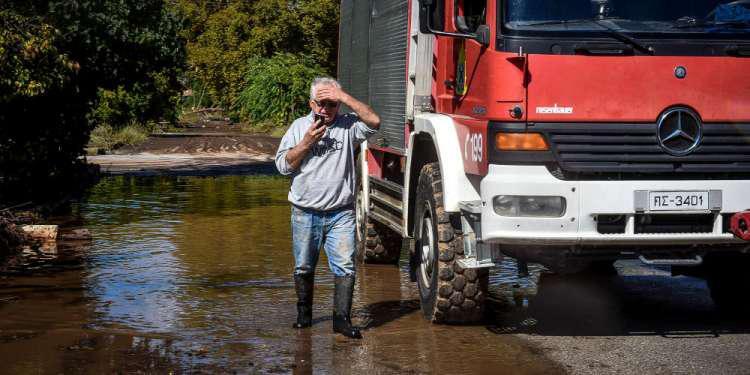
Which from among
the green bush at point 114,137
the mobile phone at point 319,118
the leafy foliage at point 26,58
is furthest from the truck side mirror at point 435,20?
the green bush at point 114,137

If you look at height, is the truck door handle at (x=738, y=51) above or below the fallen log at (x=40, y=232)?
above

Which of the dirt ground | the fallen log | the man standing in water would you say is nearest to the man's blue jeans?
the man standing in water

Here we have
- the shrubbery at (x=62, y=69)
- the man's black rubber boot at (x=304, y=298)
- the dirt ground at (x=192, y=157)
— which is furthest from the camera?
the dirt ground at (x=192, y=157)

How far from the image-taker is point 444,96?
9180mm

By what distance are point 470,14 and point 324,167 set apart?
1.52 metres

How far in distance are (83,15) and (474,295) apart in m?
15.4

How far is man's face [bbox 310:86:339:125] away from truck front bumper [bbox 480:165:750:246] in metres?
1.17

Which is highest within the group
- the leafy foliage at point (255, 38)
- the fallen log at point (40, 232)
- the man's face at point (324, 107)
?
the leafy foliage at point (255, 38)

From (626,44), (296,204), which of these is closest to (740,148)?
(626,44)

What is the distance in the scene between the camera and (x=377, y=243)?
41.0 ft

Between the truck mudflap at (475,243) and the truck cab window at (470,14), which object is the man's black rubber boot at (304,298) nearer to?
Result: the truck mudflap at (475,243)

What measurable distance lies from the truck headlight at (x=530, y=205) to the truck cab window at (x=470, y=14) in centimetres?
129

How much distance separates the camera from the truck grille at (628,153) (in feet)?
25.3

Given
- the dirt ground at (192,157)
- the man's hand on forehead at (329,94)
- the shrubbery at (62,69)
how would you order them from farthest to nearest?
the dirt ground at (192,157)
the shrubbery at (62,69)
the man's hand on forehead at (329,94)
